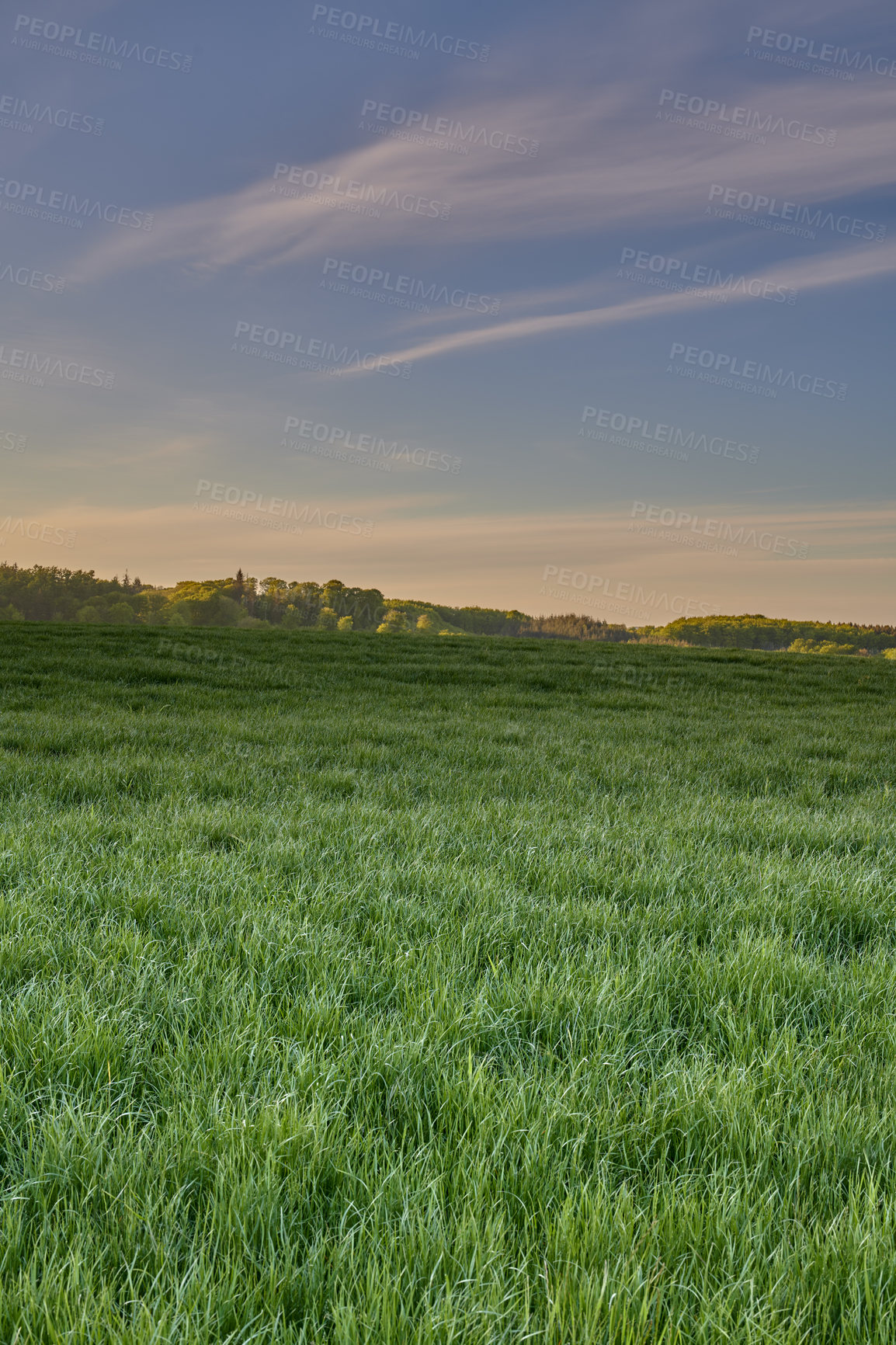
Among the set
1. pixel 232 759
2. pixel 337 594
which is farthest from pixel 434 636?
pixel 337 594

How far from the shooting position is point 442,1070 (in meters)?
2.21

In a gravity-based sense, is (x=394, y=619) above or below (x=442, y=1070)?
above

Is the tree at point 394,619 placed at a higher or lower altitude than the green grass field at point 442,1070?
higher

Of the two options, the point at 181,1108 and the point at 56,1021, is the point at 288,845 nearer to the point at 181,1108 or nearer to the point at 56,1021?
the point at 56,1021

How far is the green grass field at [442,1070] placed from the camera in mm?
1553

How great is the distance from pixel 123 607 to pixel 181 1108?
85974 mm

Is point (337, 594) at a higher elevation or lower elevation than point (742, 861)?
higher

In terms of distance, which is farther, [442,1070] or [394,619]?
[394,619]

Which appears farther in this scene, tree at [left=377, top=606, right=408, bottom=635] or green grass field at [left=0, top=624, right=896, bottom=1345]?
tree at [left=377, top=606, right=408, bottom=635]

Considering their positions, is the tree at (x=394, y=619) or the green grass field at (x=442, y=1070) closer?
the green grass field at (x=442, y=1070)

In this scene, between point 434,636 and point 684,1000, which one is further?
point 434,636

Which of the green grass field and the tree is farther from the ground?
the tree

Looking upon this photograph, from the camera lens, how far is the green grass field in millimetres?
1553

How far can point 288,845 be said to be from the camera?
4.44m
